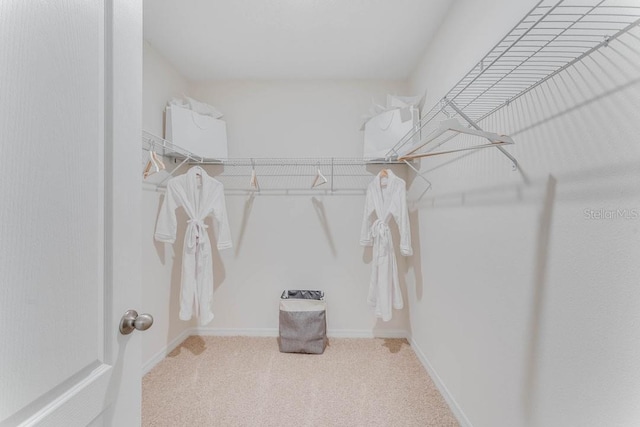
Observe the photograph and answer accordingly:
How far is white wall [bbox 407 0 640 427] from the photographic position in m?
0.74

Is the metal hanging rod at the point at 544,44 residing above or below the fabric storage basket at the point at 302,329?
above

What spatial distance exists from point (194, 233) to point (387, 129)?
1749 millimetres

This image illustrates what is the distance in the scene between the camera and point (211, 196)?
2.39 m

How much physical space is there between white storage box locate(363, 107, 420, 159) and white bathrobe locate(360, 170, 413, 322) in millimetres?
251

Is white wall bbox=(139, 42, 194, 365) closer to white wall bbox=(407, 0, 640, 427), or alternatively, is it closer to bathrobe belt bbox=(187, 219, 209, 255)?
bathrobe belt bbox=(187, 219, 209, 255)

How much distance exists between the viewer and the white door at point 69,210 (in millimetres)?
484

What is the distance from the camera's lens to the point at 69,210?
60 centimetres

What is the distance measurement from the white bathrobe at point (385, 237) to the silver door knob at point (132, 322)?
5.89ft

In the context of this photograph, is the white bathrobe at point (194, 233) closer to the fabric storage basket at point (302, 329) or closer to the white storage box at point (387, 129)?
the fabric storage basket at point (302, 329)

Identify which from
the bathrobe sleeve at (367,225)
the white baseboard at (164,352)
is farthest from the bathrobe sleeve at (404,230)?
the white baseboard at (164,352)

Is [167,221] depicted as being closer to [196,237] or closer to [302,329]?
[196,237]

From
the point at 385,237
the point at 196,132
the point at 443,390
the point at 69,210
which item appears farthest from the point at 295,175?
the point at 69,210

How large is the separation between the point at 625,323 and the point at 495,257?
575mm

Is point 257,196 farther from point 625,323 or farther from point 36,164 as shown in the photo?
point 625,323
